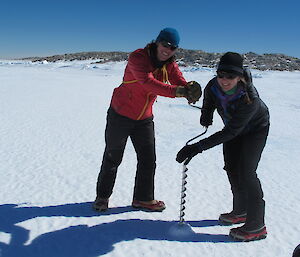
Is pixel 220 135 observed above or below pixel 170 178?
above

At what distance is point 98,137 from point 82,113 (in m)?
2.44

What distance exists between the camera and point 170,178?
4074mm

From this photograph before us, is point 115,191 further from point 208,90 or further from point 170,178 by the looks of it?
point 208,90

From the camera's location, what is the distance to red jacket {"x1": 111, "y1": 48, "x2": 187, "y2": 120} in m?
2.54

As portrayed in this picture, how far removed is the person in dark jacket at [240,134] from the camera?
237 centimetres

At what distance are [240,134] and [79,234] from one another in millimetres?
1510

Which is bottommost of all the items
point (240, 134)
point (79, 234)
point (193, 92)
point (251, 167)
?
point (79, 234)

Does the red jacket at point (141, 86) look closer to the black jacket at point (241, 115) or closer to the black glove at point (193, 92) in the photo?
the black glove at point (193, 92)

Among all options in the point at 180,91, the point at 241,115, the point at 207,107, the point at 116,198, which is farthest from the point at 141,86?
the point at 116,198

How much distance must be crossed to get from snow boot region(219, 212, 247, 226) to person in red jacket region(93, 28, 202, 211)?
0.57m

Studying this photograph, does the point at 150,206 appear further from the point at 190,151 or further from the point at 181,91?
the point at 181,91

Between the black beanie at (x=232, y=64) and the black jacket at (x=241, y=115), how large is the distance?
0.42ft

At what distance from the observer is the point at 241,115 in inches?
93.8

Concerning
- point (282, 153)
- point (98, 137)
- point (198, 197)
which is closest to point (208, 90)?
point (198, 197)
